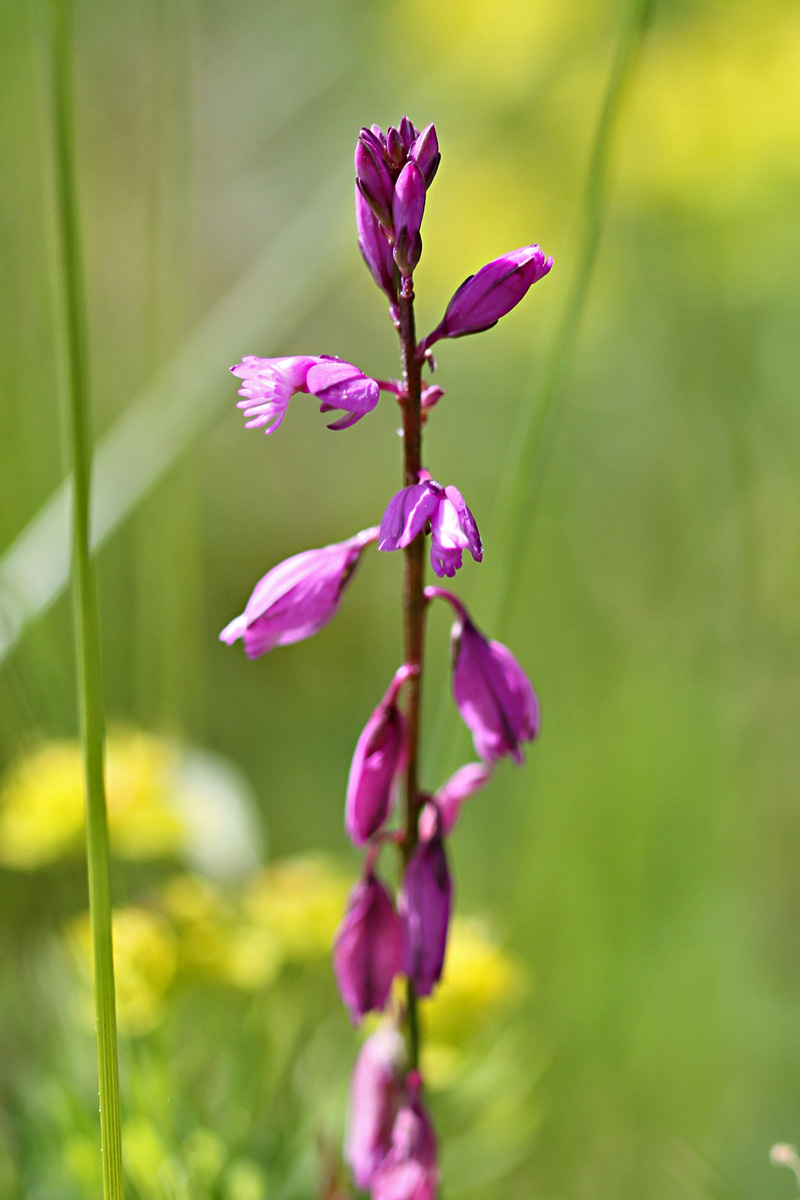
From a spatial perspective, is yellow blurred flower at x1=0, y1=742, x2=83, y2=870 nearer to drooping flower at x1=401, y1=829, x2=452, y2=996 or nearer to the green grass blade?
the green grass blade

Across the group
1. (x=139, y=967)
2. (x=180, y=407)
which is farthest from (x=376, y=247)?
(x=180, y=407)

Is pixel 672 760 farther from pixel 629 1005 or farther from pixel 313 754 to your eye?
pixel 313 754

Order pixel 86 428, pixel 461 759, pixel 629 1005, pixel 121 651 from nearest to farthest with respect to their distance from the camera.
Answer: pixel 86 428
pixel 461 759
pixel 629 1005
pixel 121 651

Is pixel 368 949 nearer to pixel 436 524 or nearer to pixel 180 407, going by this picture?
pixel 436 524

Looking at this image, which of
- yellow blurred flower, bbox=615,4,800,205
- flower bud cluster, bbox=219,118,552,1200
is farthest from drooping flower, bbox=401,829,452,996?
yellow blurred flower, bbox=615,4,800,205

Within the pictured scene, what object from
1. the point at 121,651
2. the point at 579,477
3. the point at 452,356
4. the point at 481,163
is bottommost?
the point at 121,651

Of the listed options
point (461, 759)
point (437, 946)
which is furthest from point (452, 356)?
point (437, 946)
